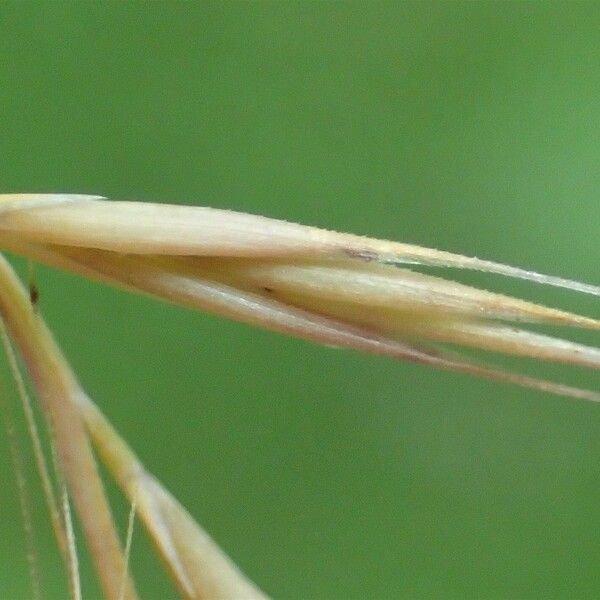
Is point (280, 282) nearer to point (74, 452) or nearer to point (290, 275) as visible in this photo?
point (290, 275)

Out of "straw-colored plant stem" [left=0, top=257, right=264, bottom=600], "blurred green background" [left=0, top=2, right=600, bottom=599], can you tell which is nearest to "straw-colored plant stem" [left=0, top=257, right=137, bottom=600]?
"straw-colored plant stem" [left=0, top=257, right=264, bottom=600]

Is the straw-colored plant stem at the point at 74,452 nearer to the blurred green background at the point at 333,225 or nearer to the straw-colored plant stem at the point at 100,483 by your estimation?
the straw-colored plant stem at the point at 100,483

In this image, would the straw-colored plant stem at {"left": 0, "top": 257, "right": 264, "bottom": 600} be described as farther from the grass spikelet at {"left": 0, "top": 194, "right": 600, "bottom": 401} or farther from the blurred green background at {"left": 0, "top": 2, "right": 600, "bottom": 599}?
the blurred green background at {"left": 0, "top": 2, "right": 600, "bottom": 599}

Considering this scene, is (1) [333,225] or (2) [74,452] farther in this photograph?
(1) [333,225]

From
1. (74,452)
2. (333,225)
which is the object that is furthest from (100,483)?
(333,225)

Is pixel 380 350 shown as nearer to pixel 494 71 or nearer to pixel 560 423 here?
pixel 560 423

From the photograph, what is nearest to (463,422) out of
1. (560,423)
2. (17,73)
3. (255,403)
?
(560,423)
